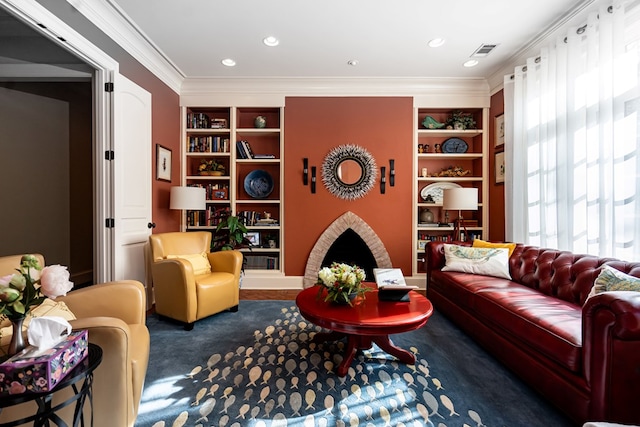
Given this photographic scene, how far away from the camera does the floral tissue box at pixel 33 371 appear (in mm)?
875

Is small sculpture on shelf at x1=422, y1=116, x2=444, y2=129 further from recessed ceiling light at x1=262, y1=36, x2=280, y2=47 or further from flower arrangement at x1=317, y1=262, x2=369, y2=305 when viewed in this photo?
flower arrangement at x1=317, y1=262, x2=369, y2=305

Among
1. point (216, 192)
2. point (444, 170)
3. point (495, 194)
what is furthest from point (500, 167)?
point (216, 192)

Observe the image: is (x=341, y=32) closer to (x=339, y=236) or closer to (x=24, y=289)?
(x=339, y=236)

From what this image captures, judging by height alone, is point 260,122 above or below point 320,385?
above

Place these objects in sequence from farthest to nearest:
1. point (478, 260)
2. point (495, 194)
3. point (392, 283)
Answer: point (495, 194)
point (478, 260)
point (392, 283)

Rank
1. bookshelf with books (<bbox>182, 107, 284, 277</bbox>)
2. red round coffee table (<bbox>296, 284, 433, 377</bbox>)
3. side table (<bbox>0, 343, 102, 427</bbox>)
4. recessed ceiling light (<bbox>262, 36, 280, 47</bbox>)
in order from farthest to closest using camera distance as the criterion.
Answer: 1. bookshelf with books (<bbox>182, 107, 284, 277</bbox>)
2. recessed ceiling light (<bbox>262, 36, 280, 47</bbox>)
3. red round coffee table (<bbox>296, 284, 433, 377</bbox>)
4. side table (<bbox>0, 343, 102, 427</bbox>)

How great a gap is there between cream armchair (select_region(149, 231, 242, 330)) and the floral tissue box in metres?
1.60

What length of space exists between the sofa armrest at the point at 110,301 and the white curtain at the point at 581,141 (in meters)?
3.33

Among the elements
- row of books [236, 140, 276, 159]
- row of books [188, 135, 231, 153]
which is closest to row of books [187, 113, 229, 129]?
row of books [188, 135, 231, 153]

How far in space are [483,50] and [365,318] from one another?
10.3ft

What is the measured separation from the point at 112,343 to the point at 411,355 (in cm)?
179

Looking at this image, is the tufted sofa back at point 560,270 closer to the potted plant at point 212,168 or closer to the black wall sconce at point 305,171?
the black wall sconce at point 305,171

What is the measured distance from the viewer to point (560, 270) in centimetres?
223

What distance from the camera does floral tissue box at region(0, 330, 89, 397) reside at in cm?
88
